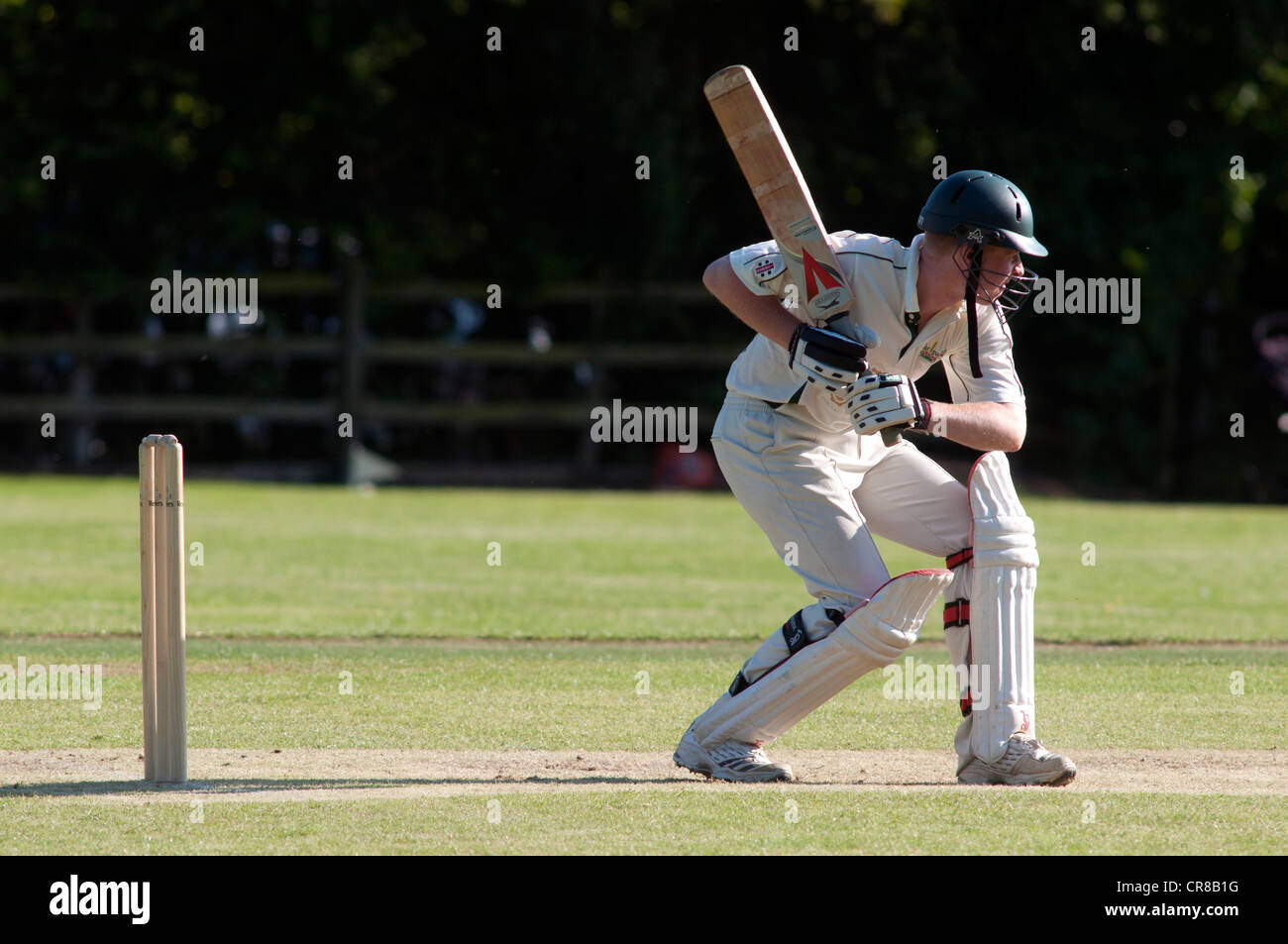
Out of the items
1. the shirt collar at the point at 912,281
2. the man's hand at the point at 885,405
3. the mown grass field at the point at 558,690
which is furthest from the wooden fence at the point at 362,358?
the man's hand at the point at 885,405

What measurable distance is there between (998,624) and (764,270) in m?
1.33

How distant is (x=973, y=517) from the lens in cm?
565

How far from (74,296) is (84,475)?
6.38 ft

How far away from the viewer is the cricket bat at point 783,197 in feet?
18.6

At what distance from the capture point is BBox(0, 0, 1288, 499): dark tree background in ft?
64.3

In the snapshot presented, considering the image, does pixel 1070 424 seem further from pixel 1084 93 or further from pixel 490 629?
pixel 490 629

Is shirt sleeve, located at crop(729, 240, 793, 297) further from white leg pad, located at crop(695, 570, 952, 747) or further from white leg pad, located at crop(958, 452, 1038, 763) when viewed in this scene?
white leg pad, located at crop(695, 570, 952, 747)

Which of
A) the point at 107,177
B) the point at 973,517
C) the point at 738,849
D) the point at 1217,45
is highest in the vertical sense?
the point at 1217,45

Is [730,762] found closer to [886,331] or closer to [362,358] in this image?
[886,331]

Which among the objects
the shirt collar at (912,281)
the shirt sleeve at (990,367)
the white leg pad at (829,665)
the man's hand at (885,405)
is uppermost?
the shirt collar at (912,281)

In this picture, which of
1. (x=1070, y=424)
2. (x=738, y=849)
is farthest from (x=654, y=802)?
(x=1070, y=424)

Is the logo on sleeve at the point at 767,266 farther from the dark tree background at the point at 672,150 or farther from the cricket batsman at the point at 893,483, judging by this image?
the dark tree background at the point at 672,150

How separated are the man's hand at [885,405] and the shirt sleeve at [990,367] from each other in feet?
1.38

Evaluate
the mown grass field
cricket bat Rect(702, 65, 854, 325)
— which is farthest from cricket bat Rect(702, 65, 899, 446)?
the mown grass field
